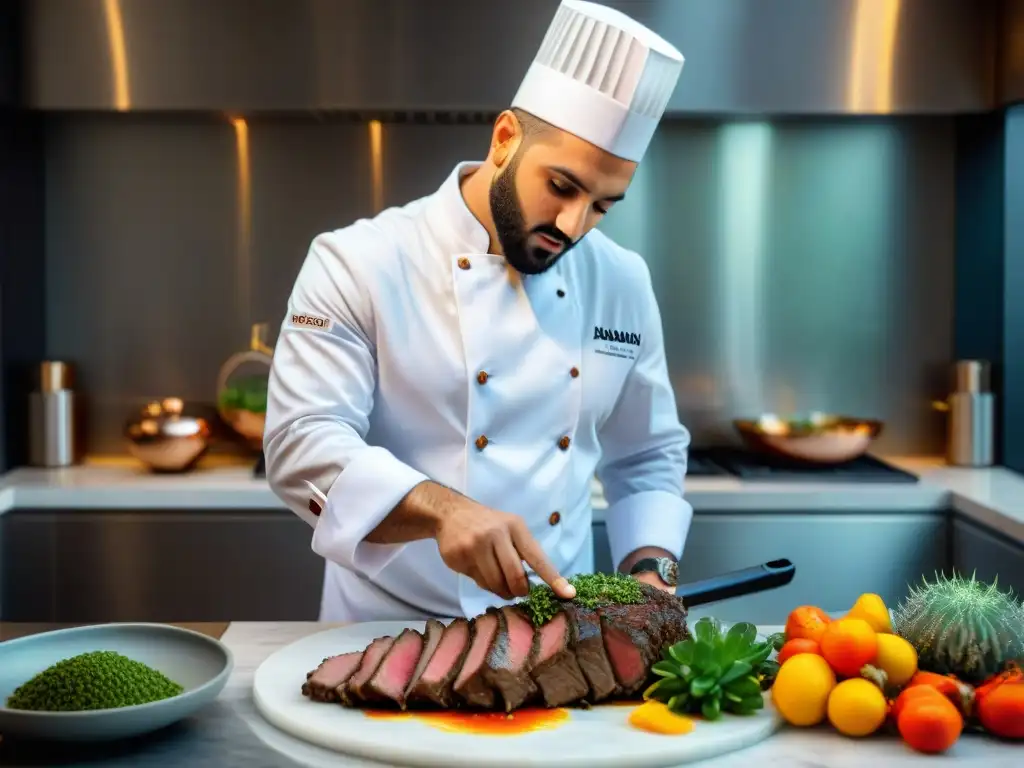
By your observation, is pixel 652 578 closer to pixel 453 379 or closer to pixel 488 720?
pixel 453 379

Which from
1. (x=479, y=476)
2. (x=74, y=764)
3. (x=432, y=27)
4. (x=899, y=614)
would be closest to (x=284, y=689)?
(x=74, y=764)

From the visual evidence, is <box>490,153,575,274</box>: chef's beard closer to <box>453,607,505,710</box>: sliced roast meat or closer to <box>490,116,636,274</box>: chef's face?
<box>490,116,636,274</box>: chef's face

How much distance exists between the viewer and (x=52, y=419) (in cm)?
337

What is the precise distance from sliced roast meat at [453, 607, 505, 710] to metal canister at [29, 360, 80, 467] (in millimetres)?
2200

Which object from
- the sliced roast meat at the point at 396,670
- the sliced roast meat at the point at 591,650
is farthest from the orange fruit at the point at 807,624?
the sliced roast meat at the point at 396,670

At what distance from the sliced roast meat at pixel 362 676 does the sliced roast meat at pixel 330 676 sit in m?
0.01

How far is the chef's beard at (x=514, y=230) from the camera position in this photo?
6.19 feet

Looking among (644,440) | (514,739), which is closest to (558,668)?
(514,739)

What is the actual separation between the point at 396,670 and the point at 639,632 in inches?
12.4

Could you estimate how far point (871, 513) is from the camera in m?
3.09

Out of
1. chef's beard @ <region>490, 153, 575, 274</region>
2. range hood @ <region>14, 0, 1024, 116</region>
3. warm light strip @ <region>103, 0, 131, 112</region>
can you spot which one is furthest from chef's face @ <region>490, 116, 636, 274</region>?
warm light strip @ <region>103, 0, 131, 112</region>

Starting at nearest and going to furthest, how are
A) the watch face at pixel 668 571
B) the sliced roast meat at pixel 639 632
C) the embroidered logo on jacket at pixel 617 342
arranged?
the sliced roast meat at pixel 639 632 < the watch face at pixel 668 571 < the embroidered logo on jacket at pixel 617 342

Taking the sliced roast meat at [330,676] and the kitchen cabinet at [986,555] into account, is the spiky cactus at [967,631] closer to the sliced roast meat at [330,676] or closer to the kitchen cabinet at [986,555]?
the sliced roast meat at [330,676]

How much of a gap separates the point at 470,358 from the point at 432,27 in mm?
1598
